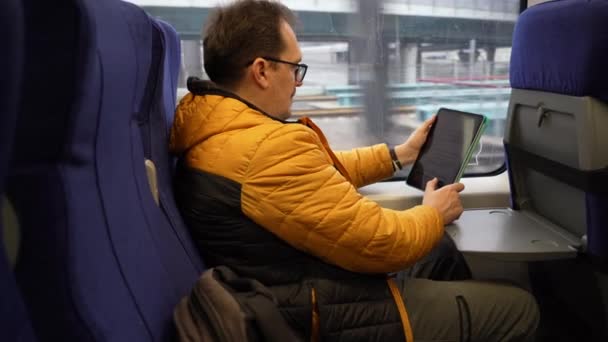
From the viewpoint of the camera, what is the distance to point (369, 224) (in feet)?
4.10

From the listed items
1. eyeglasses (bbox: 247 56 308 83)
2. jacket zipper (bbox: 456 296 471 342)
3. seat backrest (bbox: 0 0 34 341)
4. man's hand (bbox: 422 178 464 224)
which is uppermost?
eyeglasses (bbox: 247 56 308 83)

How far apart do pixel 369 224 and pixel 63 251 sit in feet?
2.46

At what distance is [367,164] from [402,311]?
77 centimetres

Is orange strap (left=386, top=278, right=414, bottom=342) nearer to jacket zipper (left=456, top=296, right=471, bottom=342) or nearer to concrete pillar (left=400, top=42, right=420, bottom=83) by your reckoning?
jacket zipper (left=456, top=296, right=471, bottom=342)

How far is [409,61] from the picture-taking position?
2365mm

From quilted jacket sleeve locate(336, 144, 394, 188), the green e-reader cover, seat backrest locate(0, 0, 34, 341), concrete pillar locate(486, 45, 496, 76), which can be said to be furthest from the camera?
concrete pillar locate(486, 45, 496, 76)

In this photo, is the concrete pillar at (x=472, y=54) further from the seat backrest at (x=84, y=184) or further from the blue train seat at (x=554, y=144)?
the seat backrest at (x=84, y=184)

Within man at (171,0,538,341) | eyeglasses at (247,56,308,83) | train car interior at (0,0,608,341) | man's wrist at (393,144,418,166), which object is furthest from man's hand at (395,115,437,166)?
eyeglasses at (247,56,308,83)

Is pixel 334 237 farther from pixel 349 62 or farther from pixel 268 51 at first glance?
pixel 349 62

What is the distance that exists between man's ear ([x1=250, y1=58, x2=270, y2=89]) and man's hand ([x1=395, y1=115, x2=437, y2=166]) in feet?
2.56

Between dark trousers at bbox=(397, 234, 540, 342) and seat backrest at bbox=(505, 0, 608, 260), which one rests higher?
seat backrest at bbox=(505, 0, 608, 260)

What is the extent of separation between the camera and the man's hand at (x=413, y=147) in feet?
6.54

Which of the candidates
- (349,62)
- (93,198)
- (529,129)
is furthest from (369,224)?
(349,62)

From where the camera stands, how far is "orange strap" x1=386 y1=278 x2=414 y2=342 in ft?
Result: 4.26
